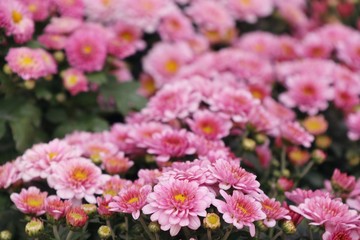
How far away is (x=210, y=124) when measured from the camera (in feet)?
7.36

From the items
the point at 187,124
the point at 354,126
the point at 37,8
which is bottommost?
the point at 354,126

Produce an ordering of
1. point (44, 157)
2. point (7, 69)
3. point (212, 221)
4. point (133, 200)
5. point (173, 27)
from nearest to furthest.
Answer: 1. point (212, 221)
2. point (133, 200)
3. point (44, 157)
4. point (7, 69)
5. point (173, 27)

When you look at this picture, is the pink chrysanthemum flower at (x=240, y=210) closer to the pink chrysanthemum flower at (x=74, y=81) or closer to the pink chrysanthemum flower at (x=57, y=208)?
the pink chrysanthemum flower at (x=57, y=208)

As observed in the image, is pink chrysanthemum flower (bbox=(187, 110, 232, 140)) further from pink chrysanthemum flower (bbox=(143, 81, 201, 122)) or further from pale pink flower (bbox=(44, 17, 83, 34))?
pale pink flower (bbox=(44, 17, 83, 34))

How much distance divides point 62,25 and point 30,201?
0.97 meters

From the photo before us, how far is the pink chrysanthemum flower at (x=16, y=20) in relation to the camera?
7.08 ft

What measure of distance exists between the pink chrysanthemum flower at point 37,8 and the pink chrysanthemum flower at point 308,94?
118 cm

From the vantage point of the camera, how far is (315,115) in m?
2.76

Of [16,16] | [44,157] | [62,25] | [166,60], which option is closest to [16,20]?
[16,16]

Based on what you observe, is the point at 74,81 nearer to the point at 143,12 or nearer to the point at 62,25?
the point at 62,25

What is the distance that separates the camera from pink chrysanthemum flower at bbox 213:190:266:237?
5.12 ft

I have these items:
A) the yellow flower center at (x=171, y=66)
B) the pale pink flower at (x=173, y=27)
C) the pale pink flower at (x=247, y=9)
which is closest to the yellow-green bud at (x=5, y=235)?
the yellow flower center at (x=171, y=66)

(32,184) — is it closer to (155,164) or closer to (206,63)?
(155,164)

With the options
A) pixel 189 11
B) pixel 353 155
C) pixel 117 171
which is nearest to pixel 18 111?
pixel 117 171
